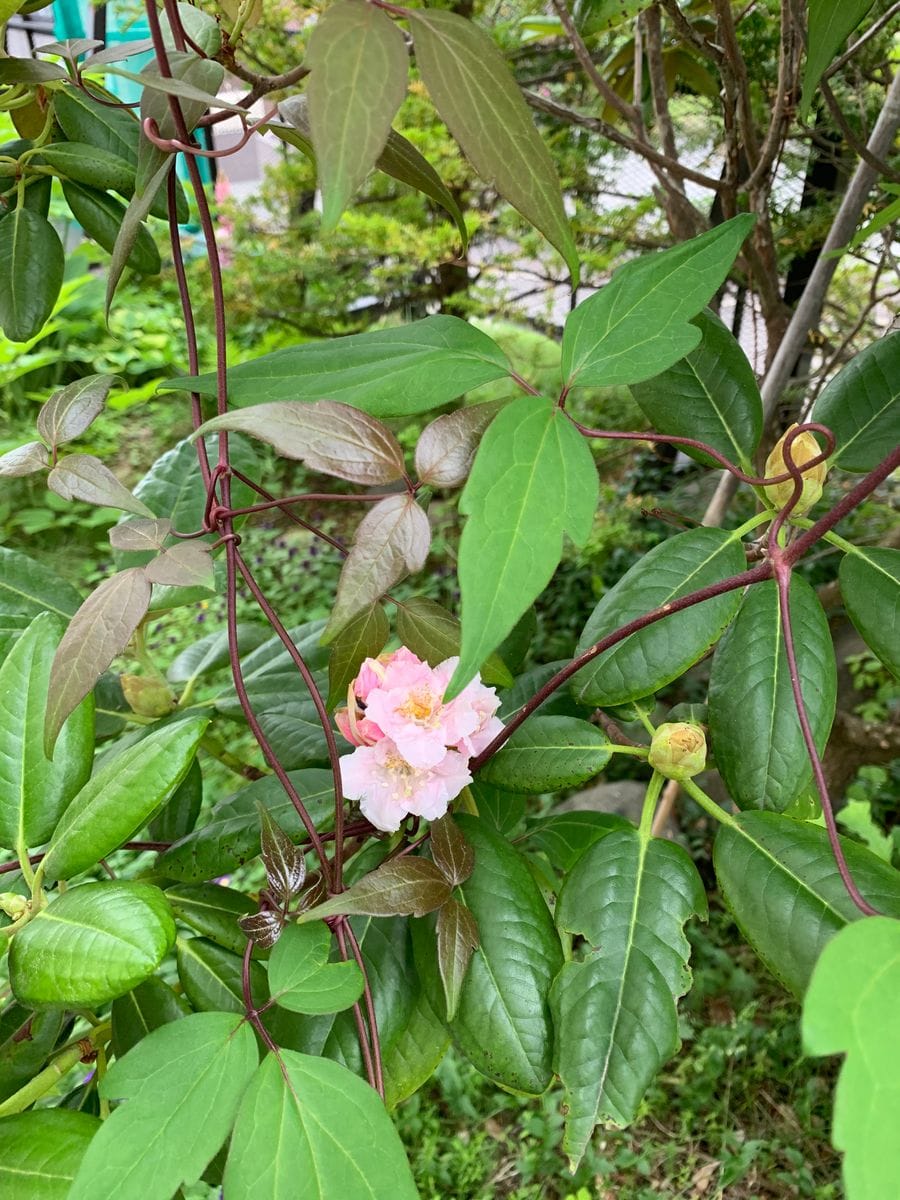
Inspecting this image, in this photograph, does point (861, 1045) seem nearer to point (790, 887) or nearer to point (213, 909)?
point (790, 887)

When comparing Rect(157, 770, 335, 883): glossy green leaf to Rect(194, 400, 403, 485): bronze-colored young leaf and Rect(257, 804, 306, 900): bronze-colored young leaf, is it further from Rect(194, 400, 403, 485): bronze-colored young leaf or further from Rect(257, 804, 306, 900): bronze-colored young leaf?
Rect(194, 400, 403, 485): bronze-colored young leaf

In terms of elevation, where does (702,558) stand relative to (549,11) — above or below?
below

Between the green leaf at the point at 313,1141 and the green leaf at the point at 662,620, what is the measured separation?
227 millimetres

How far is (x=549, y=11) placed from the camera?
5.46ft

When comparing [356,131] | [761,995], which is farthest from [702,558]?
[761,995]

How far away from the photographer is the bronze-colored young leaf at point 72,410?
0.49 meters

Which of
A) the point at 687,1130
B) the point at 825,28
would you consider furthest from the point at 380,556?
the point at 687,1130

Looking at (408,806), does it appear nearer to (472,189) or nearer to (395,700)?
(395,700)

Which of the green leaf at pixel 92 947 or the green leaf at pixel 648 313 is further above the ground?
the green leaf at pixel 648 313

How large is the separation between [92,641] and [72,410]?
7.2 inches

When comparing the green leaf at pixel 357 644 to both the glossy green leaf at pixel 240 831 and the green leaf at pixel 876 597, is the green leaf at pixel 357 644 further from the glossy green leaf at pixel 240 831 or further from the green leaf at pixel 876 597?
the green leaf at pixel 876 597

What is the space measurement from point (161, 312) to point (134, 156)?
131 inches

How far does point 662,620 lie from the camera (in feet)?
1.50

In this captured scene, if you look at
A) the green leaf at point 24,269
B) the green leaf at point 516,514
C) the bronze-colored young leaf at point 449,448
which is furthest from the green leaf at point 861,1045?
the green leaf at point 24,269
